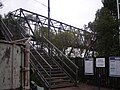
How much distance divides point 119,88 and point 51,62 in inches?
171

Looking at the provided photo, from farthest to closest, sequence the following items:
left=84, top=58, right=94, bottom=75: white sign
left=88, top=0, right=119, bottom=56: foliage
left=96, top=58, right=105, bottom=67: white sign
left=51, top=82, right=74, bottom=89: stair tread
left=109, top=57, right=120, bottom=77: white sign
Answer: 1. left=88, top=0, right=119, bottom=56: foliage
2. left=84, top=58, right=94, bottom=75: white sign
3. left=96, top=58, right=105, bottom=67: white sign
4. left=109, top=57, right=120, bottom=77: white sign
5. left=51, top=82, right=74, bottom=89: stair tread

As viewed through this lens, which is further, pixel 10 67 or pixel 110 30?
pixel 110 30

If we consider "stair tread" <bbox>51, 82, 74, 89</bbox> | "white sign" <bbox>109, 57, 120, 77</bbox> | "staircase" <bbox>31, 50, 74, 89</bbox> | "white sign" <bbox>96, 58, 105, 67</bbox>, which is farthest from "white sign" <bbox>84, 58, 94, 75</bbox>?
"white sign" <bbox>109, 57, 120, 77</bbox>

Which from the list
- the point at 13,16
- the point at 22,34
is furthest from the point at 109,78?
the point at 13,16

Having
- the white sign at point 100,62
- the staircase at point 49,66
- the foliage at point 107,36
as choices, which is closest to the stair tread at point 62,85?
the staircase at point 49,66

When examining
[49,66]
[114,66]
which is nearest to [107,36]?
[114,66]

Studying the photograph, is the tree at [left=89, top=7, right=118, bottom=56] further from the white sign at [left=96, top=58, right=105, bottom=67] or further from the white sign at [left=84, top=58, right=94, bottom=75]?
the white sign at [left=96, top=58, right=105, bottom=67]

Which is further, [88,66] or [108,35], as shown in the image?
[108,35]

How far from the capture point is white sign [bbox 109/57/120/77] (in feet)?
36.6

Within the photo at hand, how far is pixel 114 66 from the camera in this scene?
11344 mm

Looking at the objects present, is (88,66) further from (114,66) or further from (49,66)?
(49,66)

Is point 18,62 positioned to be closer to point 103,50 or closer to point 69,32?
point 103,50

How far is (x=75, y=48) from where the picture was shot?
2248 centimetres

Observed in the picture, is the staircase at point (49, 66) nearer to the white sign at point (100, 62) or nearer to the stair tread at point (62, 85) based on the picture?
the stair tread at point (62, 85)
